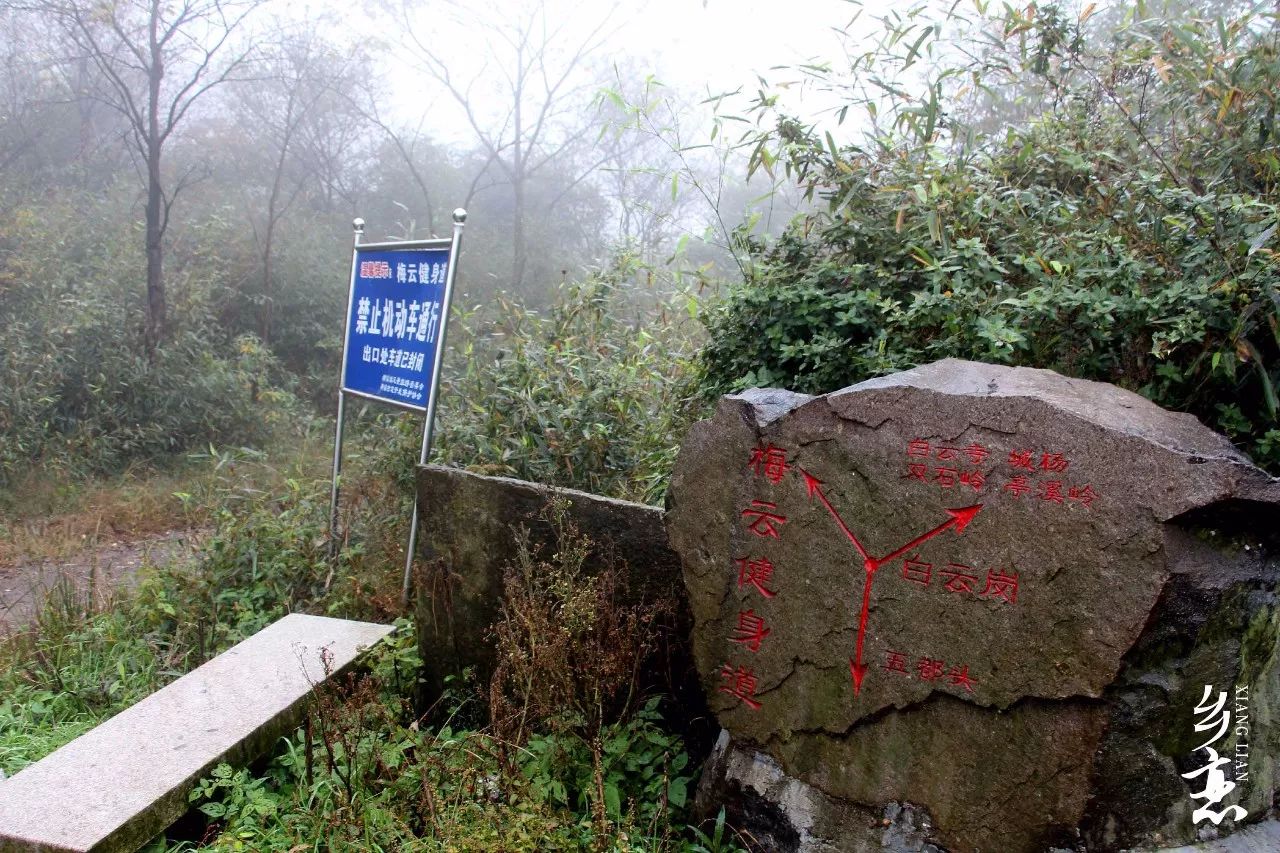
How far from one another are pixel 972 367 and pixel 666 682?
1.39 m

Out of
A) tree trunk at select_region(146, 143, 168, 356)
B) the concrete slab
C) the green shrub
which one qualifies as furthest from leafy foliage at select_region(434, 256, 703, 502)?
tree trunk at select_region(146, 143, 168, 356)

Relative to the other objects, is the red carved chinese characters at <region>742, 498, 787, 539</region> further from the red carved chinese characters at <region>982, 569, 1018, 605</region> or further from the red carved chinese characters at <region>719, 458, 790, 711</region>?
the red carved chinese characters at <region>982, 569, 1018, 605</region>

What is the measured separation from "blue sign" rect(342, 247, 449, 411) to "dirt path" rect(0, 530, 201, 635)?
5.16 feet

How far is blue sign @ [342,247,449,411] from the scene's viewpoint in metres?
3.97

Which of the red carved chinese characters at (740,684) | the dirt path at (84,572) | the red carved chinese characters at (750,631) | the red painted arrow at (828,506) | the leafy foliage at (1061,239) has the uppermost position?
the leafy foliage at (1061,239)

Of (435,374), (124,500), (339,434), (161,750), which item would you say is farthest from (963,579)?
(124,500)

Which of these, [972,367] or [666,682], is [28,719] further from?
[972,367]

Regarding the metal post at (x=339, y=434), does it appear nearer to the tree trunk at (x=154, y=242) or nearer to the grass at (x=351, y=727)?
the grass at (x=351, y=727)

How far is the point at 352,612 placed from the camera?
4148mm

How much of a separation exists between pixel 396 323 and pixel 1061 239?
280 cm

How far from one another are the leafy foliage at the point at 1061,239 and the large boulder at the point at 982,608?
0.70 m

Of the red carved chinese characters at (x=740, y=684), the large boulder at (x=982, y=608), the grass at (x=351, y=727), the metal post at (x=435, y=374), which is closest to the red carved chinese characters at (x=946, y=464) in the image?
the large boulder at (x=982, y=608)

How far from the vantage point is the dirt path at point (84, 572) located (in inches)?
175

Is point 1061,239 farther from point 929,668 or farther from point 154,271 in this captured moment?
point 154,271
